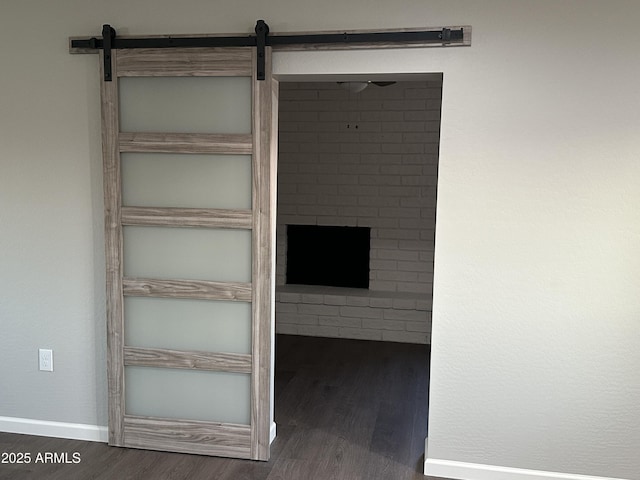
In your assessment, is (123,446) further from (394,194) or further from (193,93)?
(394,194)

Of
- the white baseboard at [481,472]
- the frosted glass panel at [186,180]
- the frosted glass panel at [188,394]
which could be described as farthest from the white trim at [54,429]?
the white baseboard at [481,472]

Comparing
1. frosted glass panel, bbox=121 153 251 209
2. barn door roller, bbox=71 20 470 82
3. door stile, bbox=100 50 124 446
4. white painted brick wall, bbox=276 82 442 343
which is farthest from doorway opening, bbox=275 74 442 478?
barn door roller, bbox=71 20 470 82

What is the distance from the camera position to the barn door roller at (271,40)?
293cm

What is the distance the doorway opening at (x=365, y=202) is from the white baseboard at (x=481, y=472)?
78.9 inches

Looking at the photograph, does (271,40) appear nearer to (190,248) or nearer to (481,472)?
(190,248)

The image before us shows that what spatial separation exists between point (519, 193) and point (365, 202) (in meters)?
2.87

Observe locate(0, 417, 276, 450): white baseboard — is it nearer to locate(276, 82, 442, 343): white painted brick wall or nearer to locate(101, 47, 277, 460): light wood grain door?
locate(101, 47, 277, 460): light wood grain door

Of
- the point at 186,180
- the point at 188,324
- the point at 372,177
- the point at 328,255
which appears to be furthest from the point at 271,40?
the point at 328,255

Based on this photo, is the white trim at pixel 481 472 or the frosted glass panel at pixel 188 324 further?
the frosted glass panel at pixel 188 324

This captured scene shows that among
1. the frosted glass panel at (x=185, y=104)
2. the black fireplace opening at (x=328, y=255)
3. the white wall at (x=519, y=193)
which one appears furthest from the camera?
the black fireplace opening at (x=328, y=255)

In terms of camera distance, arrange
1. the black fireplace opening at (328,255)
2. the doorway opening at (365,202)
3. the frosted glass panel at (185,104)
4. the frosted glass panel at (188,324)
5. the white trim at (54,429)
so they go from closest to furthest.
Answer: the frosted glass panel at (185,104) < the frosted glass panel at (188,324) < the white trim at (54,429) < the doorway opening at (365,202) < the black fireplace opening at (328,255)

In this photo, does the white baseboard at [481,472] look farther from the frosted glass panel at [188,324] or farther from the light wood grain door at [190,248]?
the frosted glass panel at [188,324]

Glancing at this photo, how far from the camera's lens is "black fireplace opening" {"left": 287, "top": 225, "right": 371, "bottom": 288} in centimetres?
591

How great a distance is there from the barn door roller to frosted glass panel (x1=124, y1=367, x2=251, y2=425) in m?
1.58
